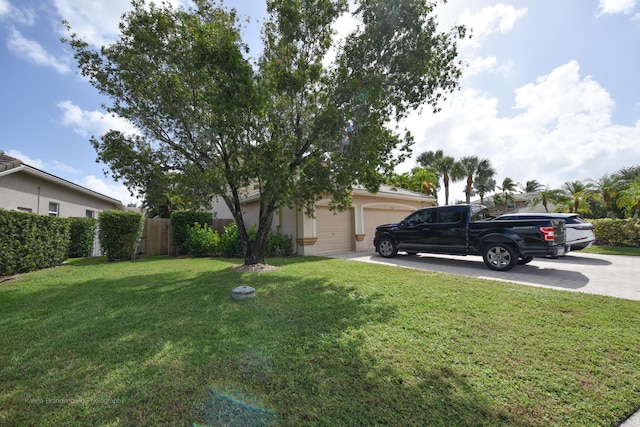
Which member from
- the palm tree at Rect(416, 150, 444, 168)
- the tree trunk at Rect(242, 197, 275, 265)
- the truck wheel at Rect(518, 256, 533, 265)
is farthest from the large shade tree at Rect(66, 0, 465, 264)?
the palm tree at Rect(416, 150, 444, 168)

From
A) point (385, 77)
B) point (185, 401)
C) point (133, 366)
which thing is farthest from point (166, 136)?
point (185, 401)

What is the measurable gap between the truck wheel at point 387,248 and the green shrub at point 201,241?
274 inches

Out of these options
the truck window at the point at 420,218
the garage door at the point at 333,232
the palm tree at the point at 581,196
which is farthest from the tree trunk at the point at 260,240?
the palm tree at the point at 581,196

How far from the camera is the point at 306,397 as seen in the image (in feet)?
7.30

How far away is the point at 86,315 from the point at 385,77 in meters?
7.91

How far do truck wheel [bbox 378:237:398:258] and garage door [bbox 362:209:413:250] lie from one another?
2.73 m

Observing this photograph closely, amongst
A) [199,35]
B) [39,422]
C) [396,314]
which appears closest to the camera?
[39,422]

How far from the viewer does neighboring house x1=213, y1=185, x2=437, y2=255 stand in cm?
1123

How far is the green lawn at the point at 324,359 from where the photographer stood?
2084 mm

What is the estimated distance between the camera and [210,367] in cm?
264

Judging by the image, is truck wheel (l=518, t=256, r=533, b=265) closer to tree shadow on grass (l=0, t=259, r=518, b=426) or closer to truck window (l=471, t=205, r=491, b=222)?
truck window (l=471, t=205, r=491, b=222)

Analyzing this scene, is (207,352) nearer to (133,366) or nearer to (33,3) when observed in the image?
(133,366)

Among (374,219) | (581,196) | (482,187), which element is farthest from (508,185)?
(374,219)

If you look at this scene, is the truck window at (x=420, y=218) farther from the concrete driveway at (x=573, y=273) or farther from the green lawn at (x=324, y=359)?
the green lawn at (x=324, y=359)
